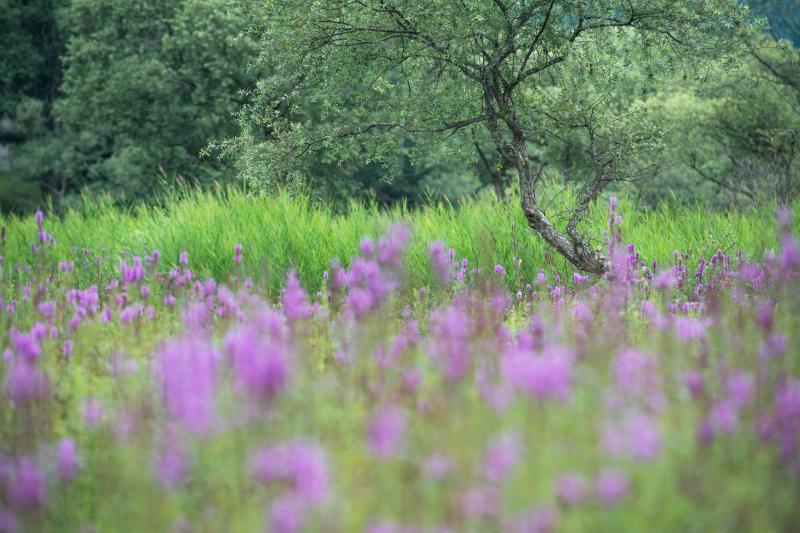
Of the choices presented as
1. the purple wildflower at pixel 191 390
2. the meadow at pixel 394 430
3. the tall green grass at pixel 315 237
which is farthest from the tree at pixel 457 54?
the purple wildflower at pixel 191 390

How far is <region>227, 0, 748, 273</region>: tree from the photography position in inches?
305

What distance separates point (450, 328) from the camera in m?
2.81

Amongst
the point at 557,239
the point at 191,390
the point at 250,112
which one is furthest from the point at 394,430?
the point at 250,112

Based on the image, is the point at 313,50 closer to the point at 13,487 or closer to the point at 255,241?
the point at 255,241

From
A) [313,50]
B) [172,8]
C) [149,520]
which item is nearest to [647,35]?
[313,50]

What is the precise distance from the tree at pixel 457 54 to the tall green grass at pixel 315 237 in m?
0.58

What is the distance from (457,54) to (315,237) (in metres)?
2.52

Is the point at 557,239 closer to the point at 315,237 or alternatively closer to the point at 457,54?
the point at 457,54

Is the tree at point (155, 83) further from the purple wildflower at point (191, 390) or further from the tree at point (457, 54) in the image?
the purple wildflower at point (191, 390)

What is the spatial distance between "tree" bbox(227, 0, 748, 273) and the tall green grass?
579 mm

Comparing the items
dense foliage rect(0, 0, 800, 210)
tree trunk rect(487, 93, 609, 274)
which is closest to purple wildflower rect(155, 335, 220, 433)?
tree trunk rect(487, 93, 609, 274)

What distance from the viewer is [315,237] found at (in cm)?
857

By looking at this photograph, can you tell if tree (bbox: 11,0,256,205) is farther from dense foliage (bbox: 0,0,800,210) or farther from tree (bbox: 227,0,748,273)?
tree (bbox: 227,0,748,273)

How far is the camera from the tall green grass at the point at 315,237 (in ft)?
26.9
